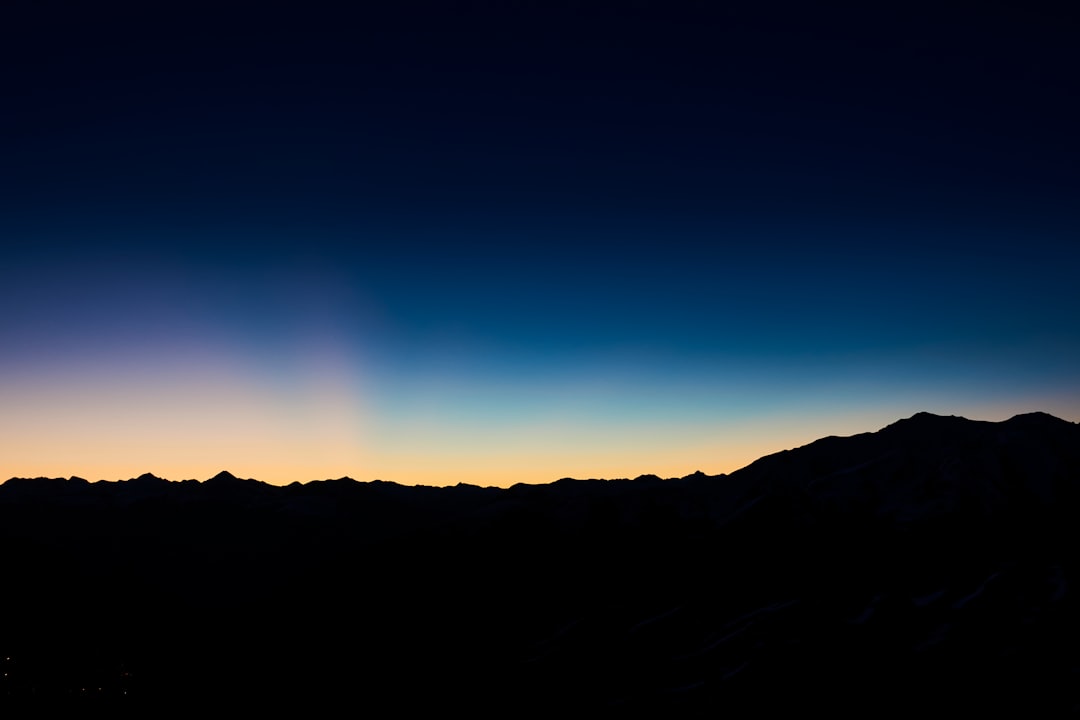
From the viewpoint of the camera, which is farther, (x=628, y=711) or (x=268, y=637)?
(x=268, y=637)

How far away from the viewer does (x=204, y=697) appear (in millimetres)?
128000

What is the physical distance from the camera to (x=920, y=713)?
9288cm

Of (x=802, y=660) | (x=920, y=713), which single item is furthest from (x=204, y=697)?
(x=920, y=713)

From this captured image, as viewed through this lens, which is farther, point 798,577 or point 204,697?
point 798,577

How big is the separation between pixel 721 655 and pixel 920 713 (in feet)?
109

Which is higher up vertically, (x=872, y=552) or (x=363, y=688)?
(x=872, y=552)

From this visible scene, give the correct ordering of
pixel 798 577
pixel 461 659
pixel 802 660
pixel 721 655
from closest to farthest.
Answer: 1. pixel 802 660
2. pixel 721 655
3. pixel 461 659
4. pixel 798 577

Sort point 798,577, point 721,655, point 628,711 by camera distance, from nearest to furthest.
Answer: point 628,711 < point 721,655 < point 798,577

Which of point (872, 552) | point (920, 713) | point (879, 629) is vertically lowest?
point (920, 713)

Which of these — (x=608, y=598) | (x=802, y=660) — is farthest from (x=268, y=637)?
(x=802, y=660)

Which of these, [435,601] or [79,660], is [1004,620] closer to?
[435,601]

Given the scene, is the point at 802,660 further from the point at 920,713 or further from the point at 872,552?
the point at 872,552

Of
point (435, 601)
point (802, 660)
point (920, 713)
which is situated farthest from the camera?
point (435, 601)

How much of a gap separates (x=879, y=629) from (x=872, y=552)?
51.7 metres
